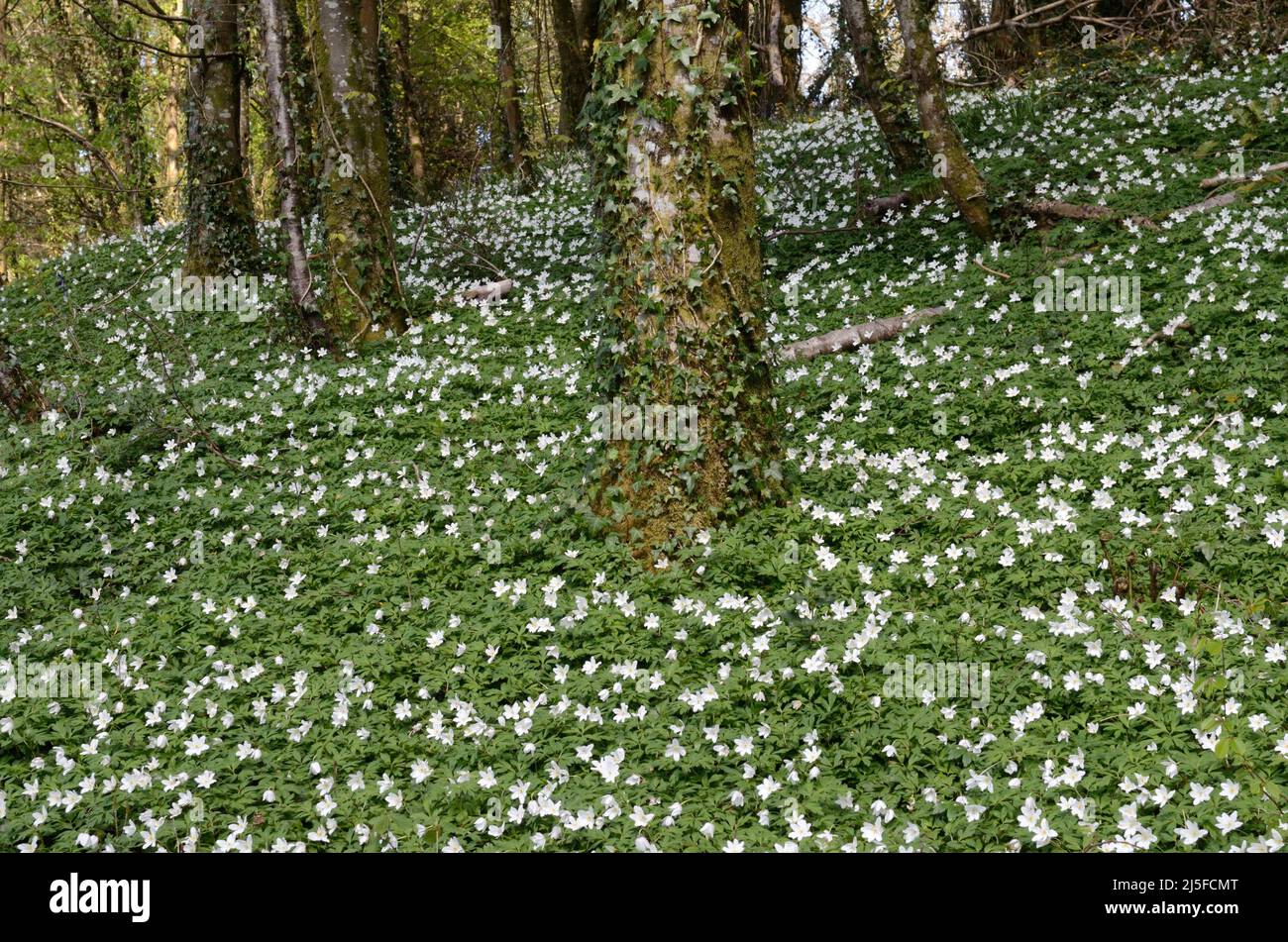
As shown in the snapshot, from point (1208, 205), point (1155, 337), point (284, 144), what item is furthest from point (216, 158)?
point (1208, 205)

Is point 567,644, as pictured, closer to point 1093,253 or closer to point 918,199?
point 1093,253

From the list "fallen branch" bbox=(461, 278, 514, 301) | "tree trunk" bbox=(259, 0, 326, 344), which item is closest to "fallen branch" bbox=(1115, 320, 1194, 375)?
"fallen branch" bbox=(461, 278, 514, 301)

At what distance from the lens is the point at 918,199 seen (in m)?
11.8

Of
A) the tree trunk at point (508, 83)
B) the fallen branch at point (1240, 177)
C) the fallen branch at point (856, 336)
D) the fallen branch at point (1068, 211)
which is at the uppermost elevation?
the tree trunk at point (508, 83)

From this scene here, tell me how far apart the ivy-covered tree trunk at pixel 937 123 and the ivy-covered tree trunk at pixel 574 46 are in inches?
273

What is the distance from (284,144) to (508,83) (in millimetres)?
8931

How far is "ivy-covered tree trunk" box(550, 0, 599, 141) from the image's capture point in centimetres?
1570

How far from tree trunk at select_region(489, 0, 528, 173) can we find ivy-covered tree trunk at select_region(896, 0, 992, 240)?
8.13m

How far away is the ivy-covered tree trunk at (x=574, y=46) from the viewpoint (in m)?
15.7

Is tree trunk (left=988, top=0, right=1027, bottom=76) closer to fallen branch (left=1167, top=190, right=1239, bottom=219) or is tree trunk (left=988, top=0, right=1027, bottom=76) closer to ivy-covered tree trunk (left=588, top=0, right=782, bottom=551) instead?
fallen branch (left=1167, top=190, right=1239, bottom=219)

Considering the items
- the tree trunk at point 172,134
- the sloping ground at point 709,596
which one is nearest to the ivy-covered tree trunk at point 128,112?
→ the tree trunk at point 172,134

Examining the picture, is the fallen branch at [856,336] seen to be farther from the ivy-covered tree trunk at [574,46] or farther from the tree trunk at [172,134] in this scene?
the tree trunk at [172,134]

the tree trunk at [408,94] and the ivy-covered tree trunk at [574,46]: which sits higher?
the tree trunk at [408,94]

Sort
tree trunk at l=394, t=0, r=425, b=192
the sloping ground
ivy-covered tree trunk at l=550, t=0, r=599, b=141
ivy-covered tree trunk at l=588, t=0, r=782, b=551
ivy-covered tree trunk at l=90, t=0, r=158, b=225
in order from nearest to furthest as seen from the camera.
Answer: the sloping ground, ivy-covered tree trunk at l=588, t=0, r=782, b=551, ivy-covered tree trunk at l=550, t=0, r=599, b=141, ivy-covered tree trunk at l=90, t=0, r=158, b=225, tree trunk at l=394, t=0, r=425, b=192
